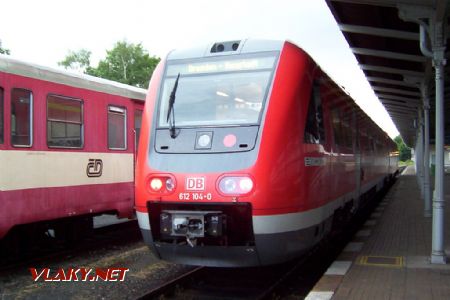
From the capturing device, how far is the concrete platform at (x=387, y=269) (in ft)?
18.1

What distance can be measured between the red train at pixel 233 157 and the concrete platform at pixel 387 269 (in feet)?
2.09

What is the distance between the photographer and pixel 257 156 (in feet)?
17.8

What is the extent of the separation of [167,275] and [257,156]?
2.81 meters

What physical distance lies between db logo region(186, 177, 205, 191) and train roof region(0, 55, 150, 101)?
3.39 m

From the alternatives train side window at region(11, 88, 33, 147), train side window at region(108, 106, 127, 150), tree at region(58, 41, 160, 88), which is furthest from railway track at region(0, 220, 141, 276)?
tree at region(58, 41, 160, 88)

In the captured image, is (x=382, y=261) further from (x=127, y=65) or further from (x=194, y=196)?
(x=127, y=65)

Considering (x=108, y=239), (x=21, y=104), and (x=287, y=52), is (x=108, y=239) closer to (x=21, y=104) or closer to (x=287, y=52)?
(x=21, y=104)

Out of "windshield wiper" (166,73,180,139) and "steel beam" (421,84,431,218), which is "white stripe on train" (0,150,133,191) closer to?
"windshield wiper" (166,73,180,139)

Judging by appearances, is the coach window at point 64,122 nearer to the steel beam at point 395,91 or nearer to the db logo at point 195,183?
the db logo at point 195,183

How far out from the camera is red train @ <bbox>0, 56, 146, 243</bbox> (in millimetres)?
7090

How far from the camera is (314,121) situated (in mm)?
6449

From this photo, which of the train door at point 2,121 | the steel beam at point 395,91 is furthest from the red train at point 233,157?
the steel beam at point 395,91

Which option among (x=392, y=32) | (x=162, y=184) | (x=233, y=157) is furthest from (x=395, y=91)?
(x=162, y=184)

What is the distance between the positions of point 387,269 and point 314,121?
7.35 ft
